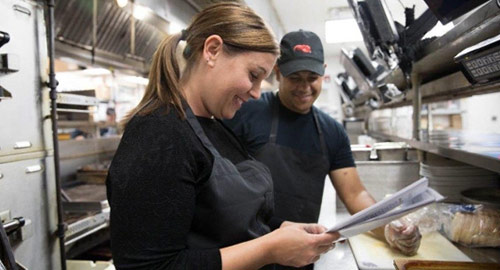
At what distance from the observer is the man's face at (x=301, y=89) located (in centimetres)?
157

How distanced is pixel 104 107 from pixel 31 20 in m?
4.29

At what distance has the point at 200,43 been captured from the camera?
3.18ft

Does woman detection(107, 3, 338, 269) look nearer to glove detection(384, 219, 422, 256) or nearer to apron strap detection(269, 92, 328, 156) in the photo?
glove detection(384, 219, 422, 256)

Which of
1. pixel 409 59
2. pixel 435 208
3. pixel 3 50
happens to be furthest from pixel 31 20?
pixel 435 208

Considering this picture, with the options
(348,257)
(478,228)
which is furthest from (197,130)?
(478,228)

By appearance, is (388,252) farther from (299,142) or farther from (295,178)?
(299,142)

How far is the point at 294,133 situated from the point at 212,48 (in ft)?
2.65

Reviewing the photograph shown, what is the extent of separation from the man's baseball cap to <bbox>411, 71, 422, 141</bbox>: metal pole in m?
0.68

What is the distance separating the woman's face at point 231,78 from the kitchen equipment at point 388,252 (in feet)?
2.44

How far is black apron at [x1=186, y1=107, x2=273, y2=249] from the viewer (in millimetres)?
876

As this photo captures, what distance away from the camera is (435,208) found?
1527 mm

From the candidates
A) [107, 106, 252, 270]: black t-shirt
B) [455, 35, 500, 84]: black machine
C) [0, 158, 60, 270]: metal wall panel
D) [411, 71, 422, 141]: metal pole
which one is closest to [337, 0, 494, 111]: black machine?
[455, 35, 500, 84]: black machine

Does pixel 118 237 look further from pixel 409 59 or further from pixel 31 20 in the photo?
pixel 409 59

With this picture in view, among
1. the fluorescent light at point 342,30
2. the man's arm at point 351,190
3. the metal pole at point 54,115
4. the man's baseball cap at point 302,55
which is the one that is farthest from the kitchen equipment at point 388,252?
the fluorescent light at point 342,30
